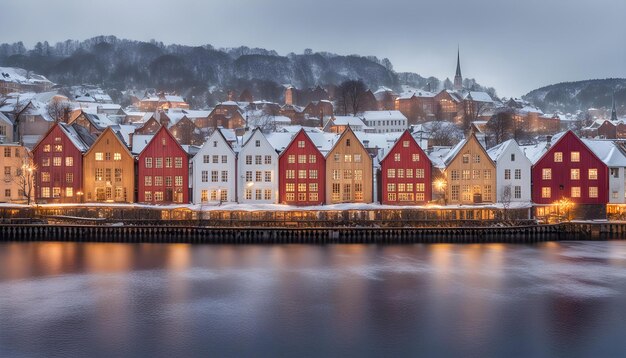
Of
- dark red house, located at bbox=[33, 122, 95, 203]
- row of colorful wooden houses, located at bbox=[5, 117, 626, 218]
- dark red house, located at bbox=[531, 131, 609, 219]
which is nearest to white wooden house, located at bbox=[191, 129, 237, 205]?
row of colorful wooden houses, located at bbox=[5, 117, 626, 218]

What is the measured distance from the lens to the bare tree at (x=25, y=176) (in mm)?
73081

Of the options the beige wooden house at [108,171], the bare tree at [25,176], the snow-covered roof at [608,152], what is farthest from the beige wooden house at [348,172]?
the bare tree at [25,176]

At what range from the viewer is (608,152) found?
74688mm

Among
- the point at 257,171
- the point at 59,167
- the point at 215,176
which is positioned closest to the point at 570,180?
the point at 257,171

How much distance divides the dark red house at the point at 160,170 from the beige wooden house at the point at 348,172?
17.7m

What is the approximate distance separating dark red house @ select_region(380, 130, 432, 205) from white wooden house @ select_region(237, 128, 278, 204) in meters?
13.3

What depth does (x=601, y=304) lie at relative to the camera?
38281 millimetres

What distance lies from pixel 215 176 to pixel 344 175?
15.6m

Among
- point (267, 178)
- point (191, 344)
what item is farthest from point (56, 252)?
point (191, 344)

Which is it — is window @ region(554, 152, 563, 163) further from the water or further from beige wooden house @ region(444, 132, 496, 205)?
the water

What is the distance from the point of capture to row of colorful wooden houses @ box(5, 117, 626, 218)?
2778 inches

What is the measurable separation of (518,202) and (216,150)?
3671 centimetres

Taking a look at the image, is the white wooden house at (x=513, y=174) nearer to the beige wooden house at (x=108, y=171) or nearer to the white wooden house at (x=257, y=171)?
the white wooden house at (x=257, y=171)

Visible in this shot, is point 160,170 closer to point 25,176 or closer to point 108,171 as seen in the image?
point 108,171
